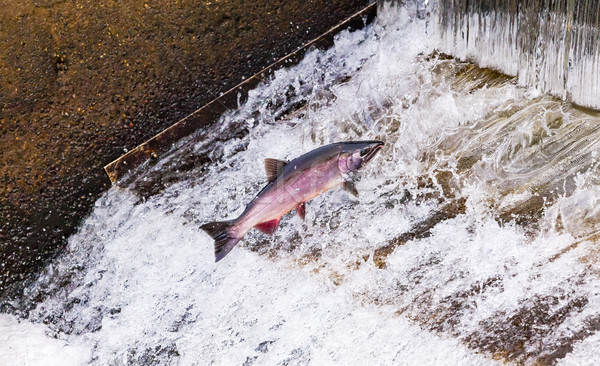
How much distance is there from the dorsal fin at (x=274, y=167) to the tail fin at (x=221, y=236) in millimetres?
371

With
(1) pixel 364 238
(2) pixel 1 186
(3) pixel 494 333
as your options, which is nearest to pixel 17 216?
(2) pixel 1 186

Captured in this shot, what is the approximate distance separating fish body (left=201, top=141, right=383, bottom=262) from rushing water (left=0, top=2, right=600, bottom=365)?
1.85ft

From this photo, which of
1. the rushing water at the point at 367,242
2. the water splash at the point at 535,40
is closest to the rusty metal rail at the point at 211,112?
the rushing water at the point at 367,242

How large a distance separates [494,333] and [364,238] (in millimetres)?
1015

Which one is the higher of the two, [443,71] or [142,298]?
[443,71]

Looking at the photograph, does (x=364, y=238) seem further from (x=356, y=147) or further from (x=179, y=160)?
(x=179, y=160)

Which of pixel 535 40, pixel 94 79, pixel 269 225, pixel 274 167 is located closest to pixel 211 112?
pixel 94 79

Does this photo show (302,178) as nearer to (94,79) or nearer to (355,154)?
(355,154)

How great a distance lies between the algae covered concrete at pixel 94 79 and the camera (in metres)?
3.59

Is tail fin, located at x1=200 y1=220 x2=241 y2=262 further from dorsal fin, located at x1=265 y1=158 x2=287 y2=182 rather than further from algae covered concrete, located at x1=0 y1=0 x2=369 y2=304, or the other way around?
algae covered concrete, located at x1=0 y1=0 x2=369 y2=304

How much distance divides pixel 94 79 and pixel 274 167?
5.13 feet

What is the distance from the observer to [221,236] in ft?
9.86

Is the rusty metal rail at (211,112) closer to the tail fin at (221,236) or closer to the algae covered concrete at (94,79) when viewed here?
the algae covered concrete at (94,79)

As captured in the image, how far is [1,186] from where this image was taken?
3.65m
